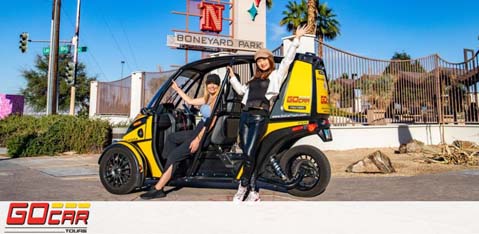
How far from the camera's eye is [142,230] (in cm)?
305

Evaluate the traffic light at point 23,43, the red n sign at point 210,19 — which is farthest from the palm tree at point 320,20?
the traffic light at point 23,43

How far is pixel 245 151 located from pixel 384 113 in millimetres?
9559

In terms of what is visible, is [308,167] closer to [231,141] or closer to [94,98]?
[231,141]

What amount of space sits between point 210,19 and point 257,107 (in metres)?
16.8

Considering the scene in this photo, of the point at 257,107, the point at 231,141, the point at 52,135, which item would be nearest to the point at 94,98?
the point at 52,135

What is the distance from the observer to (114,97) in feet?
55.8

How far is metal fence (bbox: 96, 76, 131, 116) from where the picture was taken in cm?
1551

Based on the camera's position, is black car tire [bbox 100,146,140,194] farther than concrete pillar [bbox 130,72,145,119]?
No

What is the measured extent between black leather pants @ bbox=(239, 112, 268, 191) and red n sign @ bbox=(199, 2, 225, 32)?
16586 mm

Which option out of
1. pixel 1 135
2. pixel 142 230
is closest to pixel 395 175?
pixel 142 230

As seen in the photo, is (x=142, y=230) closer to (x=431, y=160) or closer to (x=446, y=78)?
(x=431, y=160)

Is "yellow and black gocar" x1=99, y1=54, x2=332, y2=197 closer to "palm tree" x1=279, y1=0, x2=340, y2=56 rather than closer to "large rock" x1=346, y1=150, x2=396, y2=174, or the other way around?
"large rock" x1=346, y1=150, x2=396, y2=174

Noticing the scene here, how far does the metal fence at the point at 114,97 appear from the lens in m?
15.5

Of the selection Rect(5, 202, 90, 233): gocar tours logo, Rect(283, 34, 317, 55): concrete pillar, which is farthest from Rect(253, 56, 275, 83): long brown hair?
Rect(283, 34, 317, 55): concrete pillar
